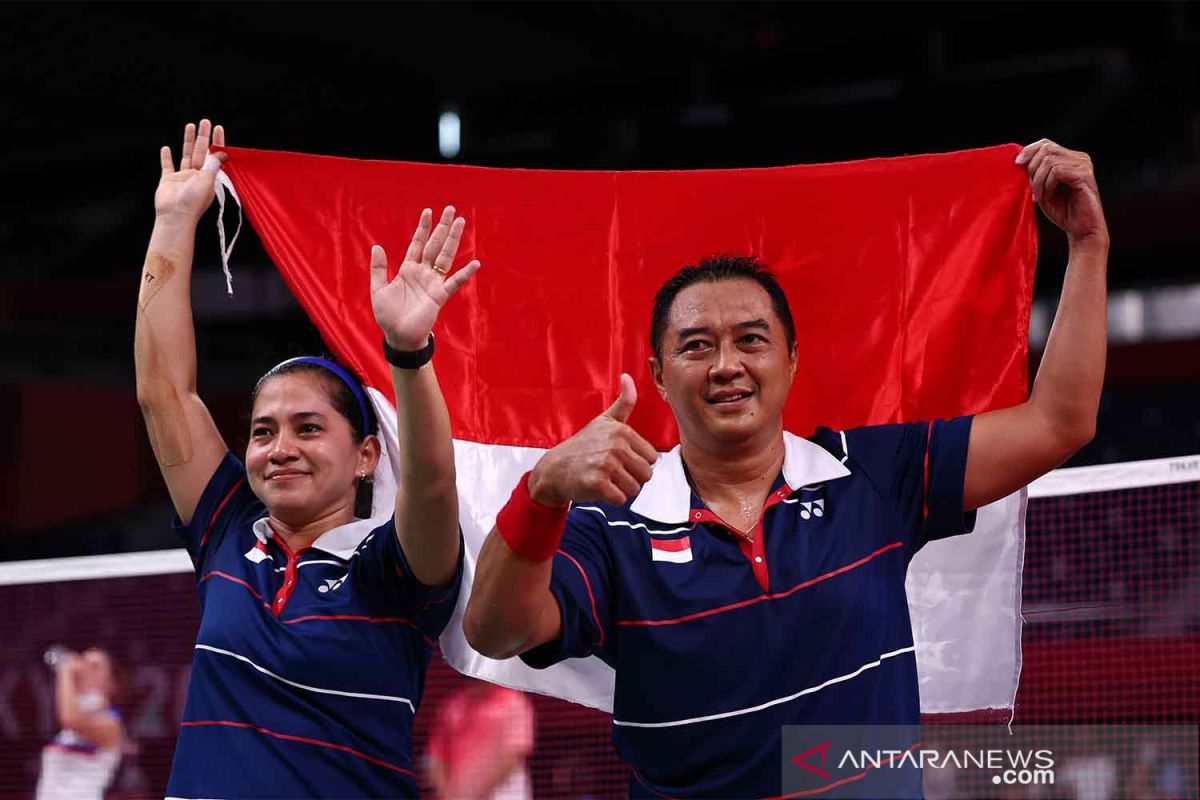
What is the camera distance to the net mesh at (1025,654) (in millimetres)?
3928

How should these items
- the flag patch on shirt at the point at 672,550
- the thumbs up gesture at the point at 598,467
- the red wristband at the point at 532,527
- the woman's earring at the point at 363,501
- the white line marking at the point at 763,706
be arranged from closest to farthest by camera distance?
the thumbs up gesture at the point at 598,467, the red wristband at the point at 532,527, the white line marking at the point at 763,706, the flag patch on shirt at the point at 672,550, the woman's earring at the point at 363,501

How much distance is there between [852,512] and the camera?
2596 mm

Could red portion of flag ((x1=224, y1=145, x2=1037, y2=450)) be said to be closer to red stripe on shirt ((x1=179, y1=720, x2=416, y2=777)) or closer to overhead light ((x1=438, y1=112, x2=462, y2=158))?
red stripe on shirt ((x1=179, y1=720, x2=416, y2=777))

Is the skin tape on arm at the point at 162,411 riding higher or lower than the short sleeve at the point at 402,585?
higher

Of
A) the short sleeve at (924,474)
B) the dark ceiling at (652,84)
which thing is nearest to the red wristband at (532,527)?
the short sleeve at (924,474)

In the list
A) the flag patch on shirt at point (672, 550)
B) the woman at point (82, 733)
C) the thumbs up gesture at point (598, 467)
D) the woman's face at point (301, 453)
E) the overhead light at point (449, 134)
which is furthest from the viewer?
the overhead light at point (449, 134)

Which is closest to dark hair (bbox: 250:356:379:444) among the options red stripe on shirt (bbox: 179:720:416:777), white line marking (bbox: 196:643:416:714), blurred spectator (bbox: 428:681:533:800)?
white line marking (bbox: 196:643:416:714)

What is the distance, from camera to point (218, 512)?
3.01m

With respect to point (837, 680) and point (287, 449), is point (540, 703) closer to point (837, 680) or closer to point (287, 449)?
point (287, 449)

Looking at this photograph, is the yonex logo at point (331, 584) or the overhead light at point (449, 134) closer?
the yonex logo at point (331, 584)

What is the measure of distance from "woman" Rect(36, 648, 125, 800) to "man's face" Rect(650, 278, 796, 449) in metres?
3.27

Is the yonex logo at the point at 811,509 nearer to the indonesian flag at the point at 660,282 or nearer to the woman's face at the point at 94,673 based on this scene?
the indonesian flag at the point at 660,282

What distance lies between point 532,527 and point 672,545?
0.38 meters

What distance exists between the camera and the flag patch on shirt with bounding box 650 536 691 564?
253 centimetres
